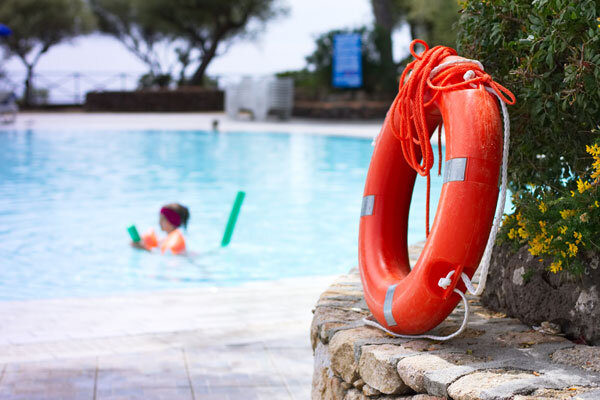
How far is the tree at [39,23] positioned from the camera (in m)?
27.0

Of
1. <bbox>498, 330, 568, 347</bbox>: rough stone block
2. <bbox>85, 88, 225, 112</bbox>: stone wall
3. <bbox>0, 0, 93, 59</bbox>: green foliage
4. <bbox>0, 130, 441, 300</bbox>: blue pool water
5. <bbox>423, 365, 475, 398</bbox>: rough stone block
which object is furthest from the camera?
<bbox>0, 0, 93, 59</bbox>: green foliage

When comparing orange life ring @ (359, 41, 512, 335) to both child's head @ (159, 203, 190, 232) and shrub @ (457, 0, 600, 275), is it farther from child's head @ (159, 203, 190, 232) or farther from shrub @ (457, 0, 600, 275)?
child's head @ (159, 203, 190, 232)

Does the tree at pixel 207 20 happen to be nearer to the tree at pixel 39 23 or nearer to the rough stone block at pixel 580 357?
the tree at pixel 39 23

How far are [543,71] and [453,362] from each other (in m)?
0.98

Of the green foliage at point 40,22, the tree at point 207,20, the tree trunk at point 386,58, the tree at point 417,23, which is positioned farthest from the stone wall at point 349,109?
the green foliage at point 40,22

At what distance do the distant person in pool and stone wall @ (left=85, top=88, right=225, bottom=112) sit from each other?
58.5ft

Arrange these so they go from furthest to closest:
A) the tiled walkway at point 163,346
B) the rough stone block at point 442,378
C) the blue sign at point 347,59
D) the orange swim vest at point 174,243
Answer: the blue sign at point 347,59 → the orange swim vest at point 174,243 → the tiled walkway at point 163,346 → the rough stone block at point 442,378

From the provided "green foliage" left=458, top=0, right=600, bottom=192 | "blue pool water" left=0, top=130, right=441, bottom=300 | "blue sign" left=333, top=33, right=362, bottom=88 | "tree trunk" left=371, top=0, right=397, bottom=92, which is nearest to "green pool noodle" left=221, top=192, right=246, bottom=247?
"blue pool water" left=0, top=130, right=441, bottom=300

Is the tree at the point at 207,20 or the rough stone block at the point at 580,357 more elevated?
the tree at the point at 207,20

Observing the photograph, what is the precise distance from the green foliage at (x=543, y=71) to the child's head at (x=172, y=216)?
12.8 ft

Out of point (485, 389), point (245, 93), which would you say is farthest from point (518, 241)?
point (245, 93)

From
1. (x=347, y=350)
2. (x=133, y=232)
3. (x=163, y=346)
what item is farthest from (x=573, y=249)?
(x=133, y=232)

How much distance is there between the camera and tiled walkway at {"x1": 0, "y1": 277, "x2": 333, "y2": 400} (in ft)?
9.26

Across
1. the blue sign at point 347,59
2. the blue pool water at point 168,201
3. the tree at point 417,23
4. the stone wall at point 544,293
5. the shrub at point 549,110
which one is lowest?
the blue pool water at point 168,201
